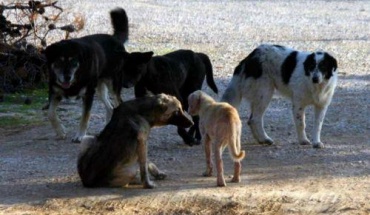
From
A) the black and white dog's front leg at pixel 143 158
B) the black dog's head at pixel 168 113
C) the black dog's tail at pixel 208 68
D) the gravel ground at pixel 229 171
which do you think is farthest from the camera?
the black dog's tail at pixel 208 68

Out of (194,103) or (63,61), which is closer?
(194,103)

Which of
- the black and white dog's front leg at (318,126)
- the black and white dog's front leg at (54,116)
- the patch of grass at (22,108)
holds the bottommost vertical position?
the patch of grass at (22,108)

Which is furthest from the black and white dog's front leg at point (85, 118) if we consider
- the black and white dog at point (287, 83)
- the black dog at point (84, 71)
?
the black and white dog at point (287, 83)

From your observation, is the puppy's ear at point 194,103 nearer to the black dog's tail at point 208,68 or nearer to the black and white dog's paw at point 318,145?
the black and white dog's paw at point 318,145

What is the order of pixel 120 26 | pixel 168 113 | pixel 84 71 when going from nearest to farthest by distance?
pixel 168 113 → pixel 84 71 → pixel 120 26

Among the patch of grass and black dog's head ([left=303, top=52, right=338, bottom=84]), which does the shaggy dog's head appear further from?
the patch of grass

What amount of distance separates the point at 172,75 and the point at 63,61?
1370 millimetres

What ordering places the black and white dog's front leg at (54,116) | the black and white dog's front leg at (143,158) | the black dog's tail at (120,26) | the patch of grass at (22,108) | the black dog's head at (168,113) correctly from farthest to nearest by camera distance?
the black dog's tail at (120,26) → the patch of grass at (22,108) → the black and white dog's front leg at (54,116) → the black dog's head at (168,113) → the black and white dog's front leg at (143,158)

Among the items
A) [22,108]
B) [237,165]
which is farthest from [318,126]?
[22,108]

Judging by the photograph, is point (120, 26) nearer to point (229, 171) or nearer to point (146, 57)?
point (146, 57)

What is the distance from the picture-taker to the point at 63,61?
40.8ft

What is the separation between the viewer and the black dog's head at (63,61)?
1241 cm

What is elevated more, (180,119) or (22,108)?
(180,119)

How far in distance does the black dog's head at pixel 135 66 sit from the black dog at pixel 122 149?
234 centimetres
